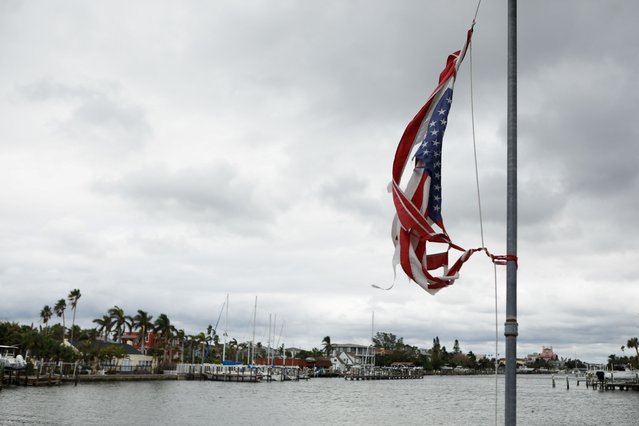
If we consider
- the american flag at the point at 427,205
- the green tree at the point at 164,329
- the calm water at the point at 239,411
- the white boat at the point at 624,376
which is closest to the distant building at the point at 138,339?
the green tree at the point at 164,329

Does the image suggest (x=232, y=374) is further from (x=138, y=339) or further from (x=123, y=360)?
(x=138, y=339)

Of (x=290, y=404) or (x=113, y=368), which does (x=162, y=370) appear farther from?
(x=290, y=404)

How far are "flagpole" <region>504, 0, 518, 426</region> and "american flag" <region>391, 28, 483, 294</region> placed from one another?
130 cm

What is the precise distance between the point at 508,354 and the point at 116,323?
169m

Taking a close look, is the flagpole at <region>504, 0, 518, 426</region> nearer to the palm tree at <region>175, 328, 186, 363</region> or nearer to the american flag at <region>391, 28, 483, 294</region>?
the american flag at <region>391, 28, 483, 294</region>

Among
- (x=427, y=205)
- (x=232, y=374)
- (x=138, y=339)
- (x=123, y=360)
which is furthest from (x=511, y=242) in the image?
(x=138, y=339)

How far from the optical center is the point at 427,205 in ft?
33.1

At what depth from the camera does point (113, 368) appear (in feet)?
437

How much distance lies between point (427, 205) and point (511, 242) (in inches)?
78.0

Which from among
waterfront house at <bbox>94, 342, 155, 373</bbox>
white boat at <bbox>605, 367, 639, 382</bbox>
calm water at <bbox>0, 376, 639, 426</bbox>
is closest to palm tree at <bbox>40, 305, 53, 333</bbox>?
waterfront house at <bbox>94, 342, 155, 373</bbox>

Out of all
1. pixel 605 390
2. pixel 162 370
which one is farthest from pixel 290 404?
pixel 605 390

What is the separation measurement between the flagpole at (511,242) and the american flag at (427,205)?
4.28ft

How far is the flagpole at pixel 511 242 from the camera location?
311 inches

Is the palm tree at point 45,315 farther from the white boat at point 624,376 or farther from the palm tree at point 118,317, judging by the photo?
the white boat at point 624,376
